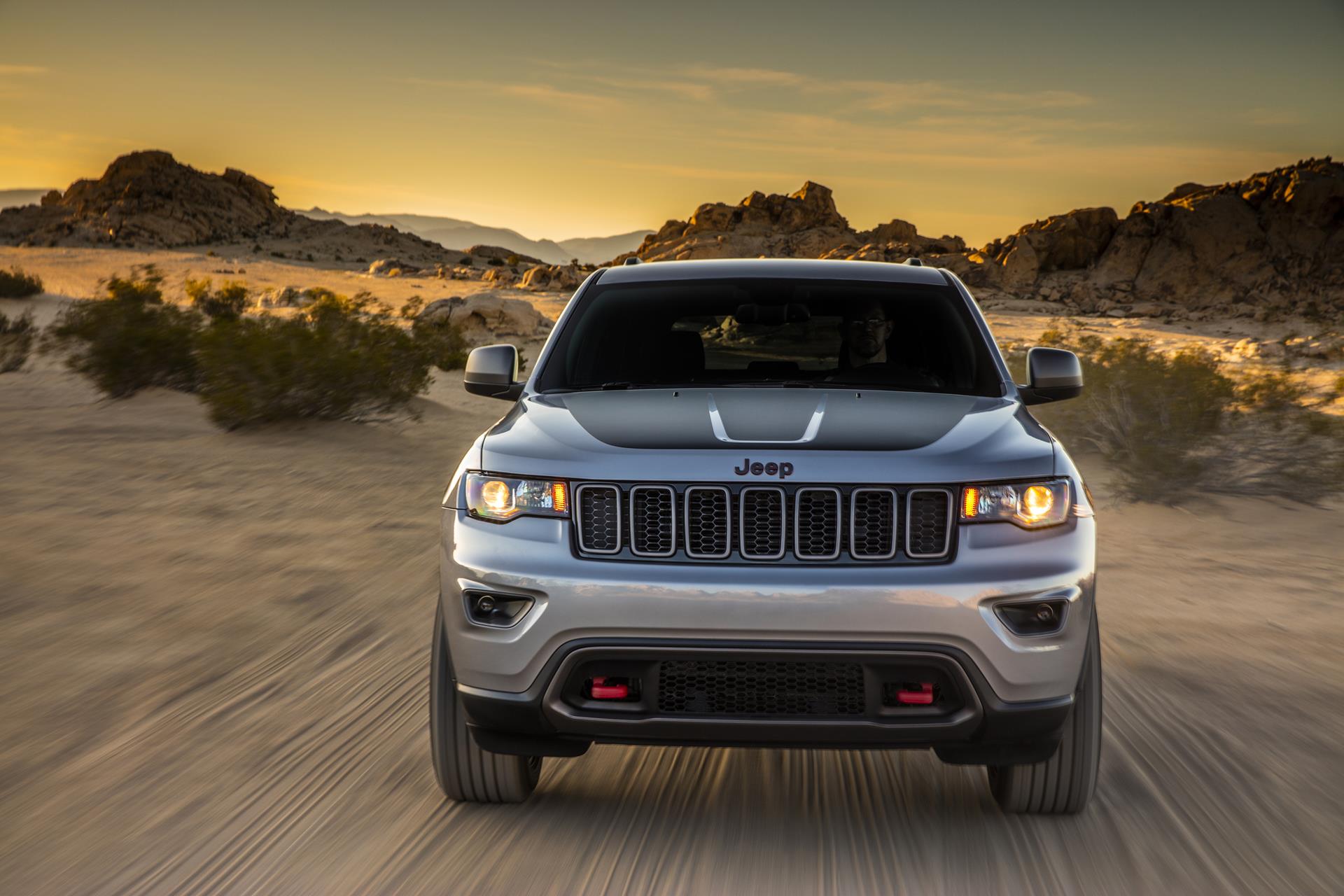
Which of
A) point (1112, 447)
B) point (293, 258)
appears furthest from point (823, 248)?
point (1112, 447)

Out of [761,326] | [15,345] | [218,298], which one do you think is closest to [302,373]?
[15,345]

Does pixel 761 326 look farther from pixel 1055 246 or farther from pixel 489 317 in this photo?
pixel 1055 246

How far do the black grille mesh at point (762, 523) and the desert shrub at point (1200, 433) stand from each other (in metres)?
7.56

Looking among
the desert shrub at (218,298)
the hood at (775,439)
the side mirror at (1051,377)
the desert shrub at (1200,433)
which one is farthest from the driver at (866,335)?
the desert shrub at (218,298)

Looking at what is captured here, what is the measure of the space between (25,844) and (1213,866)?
3.23 meters

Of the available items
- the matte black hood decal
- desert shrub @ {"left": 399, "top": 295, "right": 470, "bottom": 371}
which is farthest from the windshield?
desert shrub @ {"left": 399, "top": 295, "right": 470, "bottom": 371}

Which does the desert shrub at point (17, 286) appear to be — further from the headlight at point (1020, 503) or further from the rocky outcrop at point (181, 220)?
the rocky outcrop at point (181, 220)

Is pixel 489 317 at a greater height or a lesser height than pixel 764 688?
lesser

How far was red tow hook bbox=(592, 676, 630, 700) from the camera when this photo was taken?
10.8 feet

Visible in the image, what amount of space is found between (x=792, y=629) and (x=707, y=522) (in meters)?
0.36

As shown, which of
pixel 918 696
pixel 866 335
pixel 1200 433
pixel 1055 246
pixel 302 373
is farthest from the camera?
pixel 1055 246

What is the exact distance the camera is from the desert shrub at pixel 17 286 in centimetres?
Answer: 3462

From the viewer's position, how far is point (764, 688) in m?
3.21

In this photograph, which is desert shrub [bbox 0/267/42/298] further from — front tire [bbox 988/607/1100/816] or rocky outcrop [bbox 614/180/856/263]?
Result: rocky outcrop [bbox 614/180/856/263]
